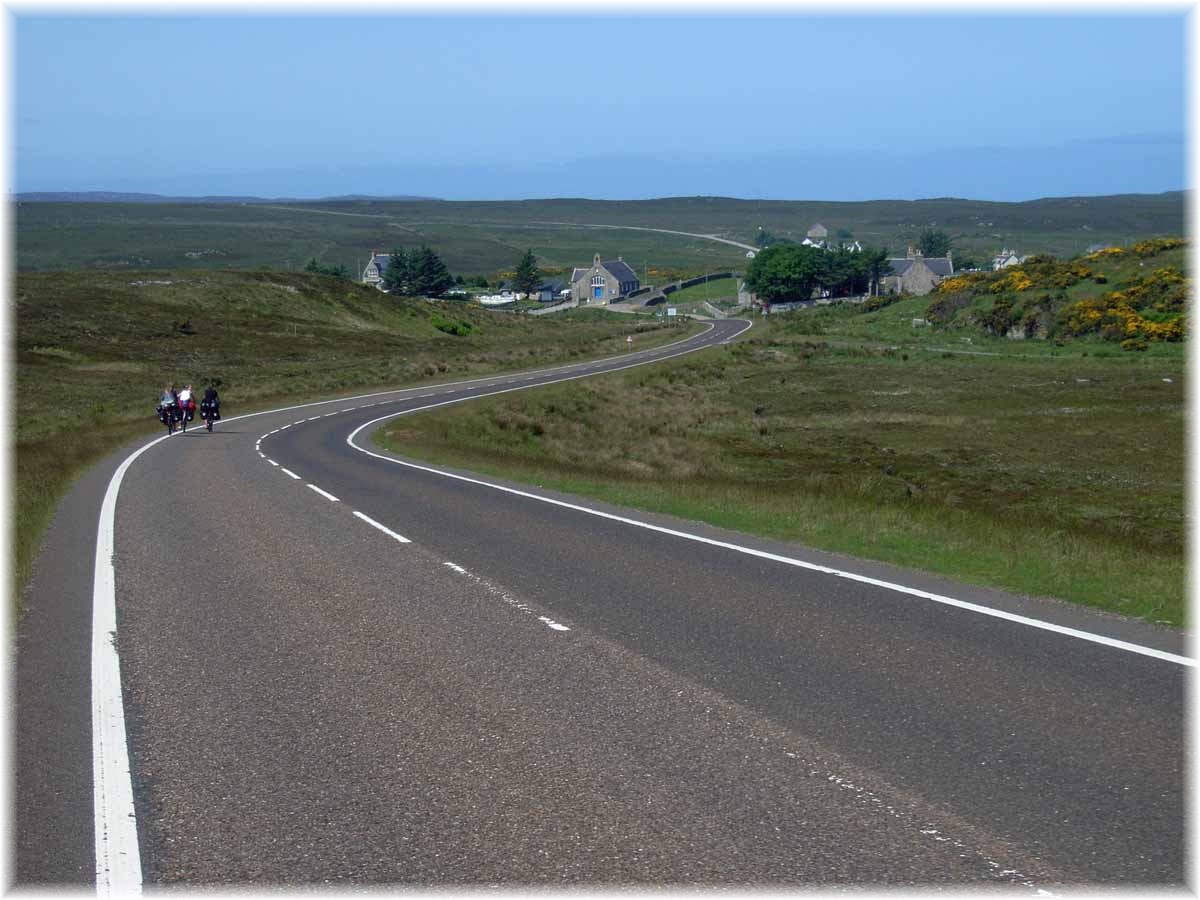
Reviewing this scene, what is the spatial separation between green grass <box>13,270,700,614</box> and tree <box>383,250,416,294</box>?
2162 centimetres

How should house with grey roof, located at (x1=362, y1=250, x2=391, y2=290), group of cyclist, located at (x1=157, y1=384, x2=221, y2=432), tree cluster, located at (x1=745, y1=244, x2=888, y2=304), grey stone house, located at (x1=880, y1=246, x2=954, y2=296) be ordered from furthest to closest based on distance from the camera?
house with grey roof, located at (x1=362, y1=250, x2=391, y2=290) < tree cluster, located at (x1=745, y1=244, x2=888, y2=304) < grey stone house, located at (x1=880, y1=246, x2=954, y2=296) < group of cyclist, located at (x1=157, y1=384, x2=221, y2=432)

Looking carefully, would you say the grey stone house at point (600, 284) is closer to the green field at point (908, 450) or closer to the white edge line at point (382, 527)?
the green field at point (908, 450)

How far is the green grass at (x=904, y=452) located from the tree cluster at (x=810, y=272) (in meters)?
66.4

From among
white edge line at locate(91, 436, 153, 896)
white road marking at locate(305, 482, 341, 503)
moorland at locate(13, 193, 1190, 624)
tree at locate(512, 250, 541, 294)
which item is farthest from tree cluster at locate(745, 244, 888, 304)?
white edge line at locate(91, 436, 153, 896)

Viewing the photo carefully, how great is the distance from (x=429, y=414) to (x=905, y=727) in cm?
3808

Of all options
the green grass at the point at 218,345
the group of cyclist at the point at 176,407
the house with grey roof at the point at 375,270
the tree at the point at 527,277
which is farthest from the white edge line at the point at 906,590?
the house with grey roof at the point at 375,270

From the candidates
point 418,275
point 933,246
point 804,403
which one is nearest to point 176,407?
point 804,403

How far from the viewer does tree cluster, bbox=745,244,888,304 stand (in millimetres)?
139500

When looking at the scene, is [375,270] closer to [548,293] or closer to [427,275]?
[548,293]

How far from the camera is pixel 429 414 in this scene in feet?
146

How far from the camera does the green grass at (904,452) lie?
14375mm

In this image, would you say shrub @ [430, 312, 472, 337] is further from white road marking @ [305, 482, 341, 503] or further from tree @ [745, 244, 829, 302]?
white road marking @ [305, 482, 341, 503]

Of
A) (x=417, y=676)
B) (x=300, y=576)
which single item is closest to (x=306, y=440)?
(x=300, y=576)

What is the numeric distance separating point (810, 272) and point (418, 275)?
44.3 m
